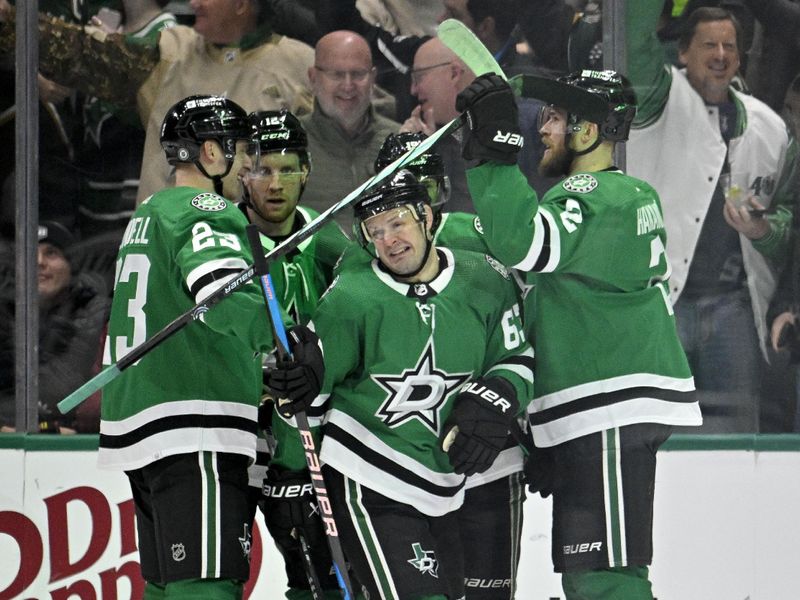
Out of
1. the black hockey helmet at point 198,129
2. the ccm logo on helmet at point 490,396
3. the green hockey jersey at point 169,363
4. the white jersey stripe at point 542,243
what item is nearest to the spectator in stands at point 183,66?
the black hockey helmet at point 198,129

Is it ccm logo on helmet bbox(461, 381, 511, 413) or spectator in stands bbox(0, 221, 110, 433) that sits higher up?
spectator in stands bbox(0, 221, 110, 433)

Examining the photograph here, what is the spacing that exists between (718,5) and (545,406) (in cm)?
142

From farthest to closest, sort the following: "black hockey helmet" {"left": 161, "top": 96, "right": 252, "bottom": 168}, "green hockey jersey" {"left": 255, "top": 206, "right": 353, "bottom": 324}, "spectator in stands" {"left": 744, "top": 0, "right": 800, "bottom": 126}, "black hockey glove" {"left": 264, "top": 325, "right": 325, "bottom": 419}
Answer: "spectator in stands" {"left": 744, "top": 0, "right": 800, "bottom": 126}, "green hockey jersey" {"left": 255, "top": 206, "right": 353, "bottom": 324}, "black hockey helmet" {"left": 161, "top": 96, "right": 252, "bottom": 168}, "black hockey glove" {"left": 264, "top": 325, "right": 325, "bottom": 419}

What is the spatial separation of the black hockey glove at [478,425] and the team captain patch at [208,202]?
2.11 feet

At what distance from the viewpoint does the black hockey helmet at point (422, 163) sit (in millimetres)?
3086

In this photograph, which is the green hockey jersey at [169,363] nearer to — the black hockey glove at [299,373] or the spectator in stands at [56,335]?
the black hockey glove at [299,373]

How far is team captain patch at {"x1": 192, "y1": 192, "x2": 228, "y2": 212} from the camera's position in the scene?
275cm

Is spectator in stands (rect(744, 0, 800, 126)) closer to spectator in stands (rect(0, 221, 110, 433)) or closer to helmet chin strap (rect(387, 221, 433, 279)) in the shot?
helmet chin strap (rect(387, 221, 433, 279))

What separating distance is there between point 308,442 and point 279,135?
769mm

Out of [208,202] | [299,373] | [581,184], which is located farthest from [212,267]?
[581,184]

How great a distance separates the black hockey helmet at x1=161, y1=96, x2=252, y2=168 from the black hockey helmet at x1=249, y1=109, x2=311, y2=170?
10cm

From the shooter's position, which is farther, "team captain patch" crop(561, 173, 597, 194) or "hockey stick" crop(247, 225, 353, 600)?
"team captain patch" crop(561, 173, 597, 194)

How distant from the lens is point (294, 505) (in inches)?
115

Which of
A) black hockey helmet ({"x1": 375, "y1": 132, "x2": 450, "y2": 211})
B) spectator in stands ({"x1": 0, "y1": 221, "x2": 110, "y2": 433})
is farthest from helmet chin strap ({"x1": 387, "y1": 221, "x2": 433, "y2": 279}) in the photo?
spectator in stands ({"x1": 0, "y1": 221, "x2": 110, "y2": 433})
